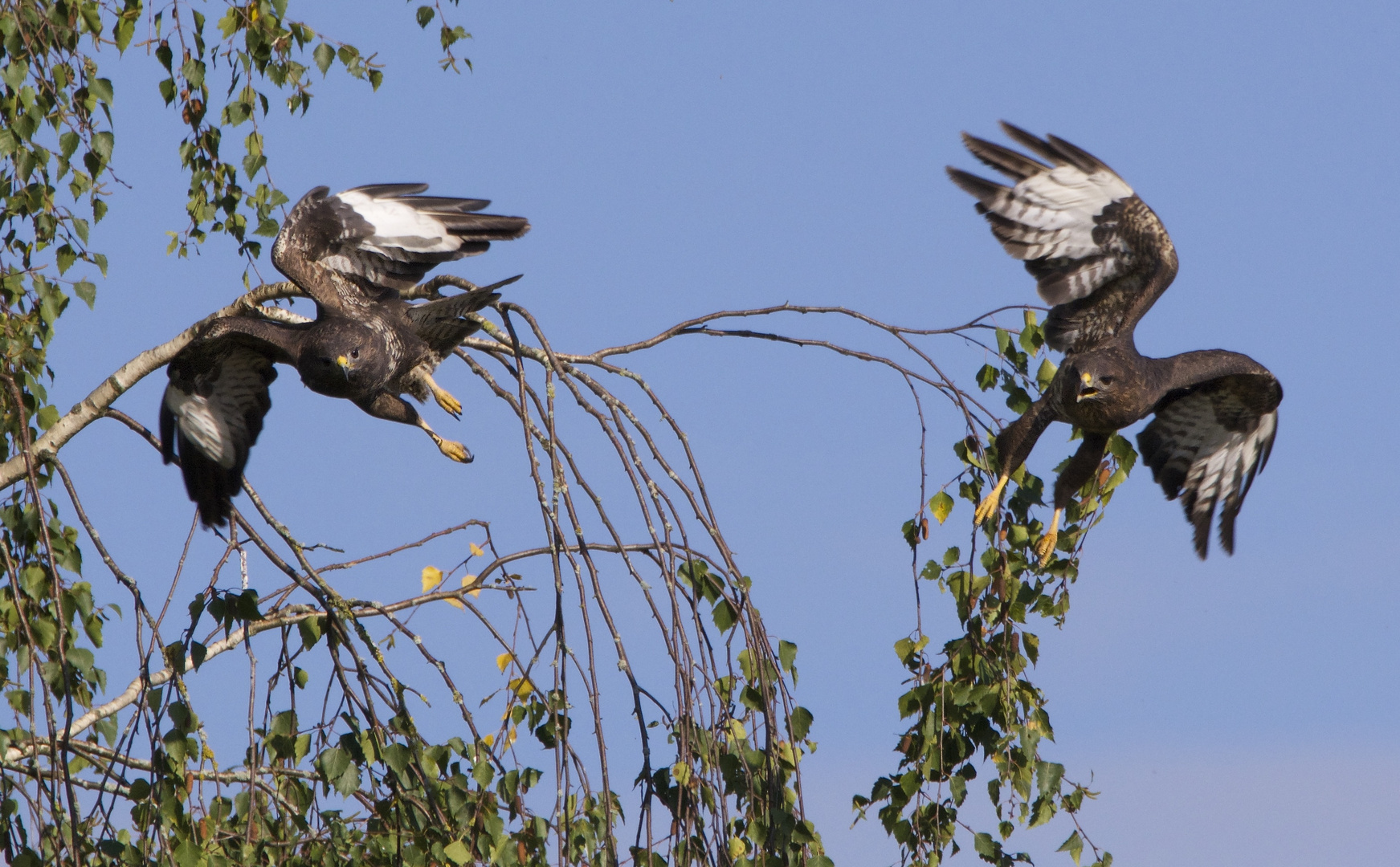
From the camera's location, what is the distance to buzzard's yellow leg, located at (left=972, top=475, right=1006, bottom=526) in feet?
12.6

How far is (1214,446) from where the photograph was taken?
585 cm

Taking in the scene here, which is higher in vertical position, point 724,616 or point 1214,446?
point 1214,446

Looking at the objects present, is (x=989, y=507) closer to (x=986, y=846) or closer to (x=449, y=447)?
(x=986, y=846)

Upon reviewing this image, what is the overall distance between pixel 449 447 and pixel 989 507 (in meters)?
2.30

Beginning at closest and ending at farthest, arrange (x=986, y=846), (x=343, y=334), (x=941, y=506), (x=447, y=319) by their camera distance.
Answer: (x=986, y=846) → (x=941, y=506) → (x=447, y=319) → (x=343, y=334)

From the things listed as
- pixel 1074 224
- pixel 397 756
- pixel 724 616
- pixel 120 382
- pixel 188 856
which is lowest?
pixel 188 856

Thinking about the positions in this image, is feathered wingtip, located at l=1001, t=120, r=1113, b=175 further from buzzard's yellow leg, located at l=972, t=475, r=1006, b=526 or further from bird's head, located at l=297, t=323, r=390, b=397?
bird's head, located at l=297, t=323, r=390, b=397

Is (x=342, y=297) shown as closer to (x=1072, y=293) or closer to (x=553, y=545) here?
(x=1072, y=293)

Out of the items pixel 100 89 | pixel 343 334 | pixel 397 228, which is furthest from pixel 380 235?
pixel 100 89

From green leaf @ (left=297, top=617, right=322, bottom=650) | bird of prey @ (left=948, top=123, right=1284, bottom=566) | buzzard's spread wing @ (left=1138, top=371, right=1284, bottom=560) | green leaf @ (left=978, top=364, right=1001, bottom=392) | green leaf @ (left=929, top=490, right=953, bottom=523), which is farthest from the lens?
buzzard's spread wing @ (left=1138, top=371, right=1284, bottom=560)

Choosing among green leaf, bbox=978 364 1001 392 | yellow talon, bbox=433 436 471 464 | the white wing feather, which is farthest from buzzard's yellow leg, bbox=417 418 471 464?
green leaf, bbox=978 364 1001 392

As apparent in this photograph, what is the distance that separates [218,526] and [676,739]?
289cm

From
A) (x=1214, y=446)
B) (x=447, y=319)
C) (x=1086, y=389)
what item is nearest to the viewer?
(x=447, y=319)

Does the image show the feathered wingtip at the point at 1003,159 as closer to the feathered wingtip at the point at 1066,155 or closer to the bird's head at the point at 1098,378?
the feathered wingtip at the point at 1066,155
